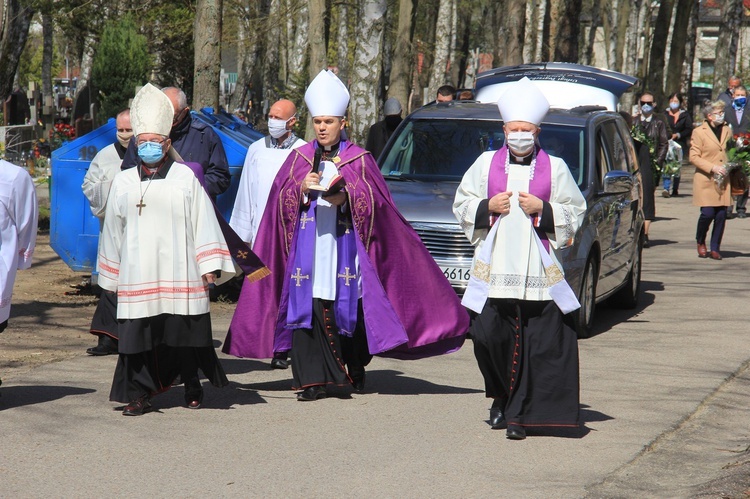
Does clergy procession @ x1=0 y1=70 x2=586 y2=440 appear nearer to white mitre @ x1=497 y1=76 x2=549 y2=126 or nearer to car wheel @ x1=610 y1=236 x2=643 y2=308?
white mitre @ x1=497 y1=76 x2=549 y2=126

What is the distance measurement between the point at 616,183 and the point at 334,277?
371 cm

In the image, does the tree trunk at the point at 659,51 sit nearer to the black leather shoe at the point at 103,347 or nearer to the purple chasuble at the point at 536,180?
the black leather shoe at the point at 103,347

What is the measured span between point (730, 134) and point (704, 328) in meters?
6.11

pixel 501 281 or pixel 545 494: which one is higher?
pixel 501 281

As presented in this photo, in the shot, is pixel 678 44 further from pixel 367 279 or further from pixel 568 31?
pixel 367 279

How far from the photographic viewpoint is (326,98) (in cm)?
759

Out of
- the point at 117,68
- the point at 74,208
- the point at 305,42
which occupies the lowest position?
the point at 74,208

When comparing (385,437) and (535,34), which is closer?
(385,437)

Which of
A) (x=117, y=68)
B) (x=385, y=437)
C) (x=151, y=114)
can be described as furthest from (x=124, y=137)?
(x=117, y=68)

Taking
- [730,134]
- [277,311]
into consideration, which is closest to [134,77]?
[730,134]

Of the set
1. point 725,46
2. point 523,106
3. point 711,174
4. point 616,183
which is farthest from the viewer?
point 725,46

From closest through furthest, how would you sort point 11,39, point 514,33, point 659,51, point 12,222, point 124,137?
point 12,222 → point 124,137 → point 11,39 → point 514,33 → point 659,51

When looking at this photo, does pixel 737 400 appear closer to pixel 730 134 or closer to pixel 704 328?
pixel 704 328

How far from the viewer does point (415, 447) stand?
21.4 feet
